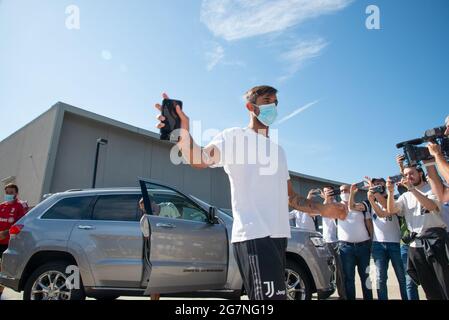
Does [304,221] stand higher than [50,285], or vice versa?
[304,221]

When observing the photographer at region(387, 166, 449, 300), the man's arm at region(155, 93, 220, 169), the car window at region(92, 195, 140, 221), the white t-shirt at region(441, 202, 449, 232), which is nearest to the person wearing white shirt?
the photographer at region(387, 166, 449, 300)

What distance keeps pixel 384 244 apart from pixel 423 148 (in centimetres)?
245

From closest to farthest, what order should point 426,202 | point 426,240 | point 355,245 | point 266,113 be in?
1. point 266,113
2. point 426,240
3. point 426,202
4. point 355,245

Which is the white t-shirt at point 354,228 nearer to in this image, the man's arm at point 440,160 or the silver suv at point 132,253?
the silver suv at point 132,253

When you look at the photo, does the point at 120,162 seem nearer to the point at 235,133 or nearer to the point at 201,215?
the point at 201,215

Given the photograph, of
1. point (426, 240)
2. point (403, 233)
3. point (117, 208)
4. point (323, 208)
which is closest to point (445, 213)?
point (426, 240)

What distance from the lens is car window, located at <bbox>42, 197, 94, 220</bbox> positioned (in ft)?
15.3

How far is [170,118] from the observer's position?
1800 mm

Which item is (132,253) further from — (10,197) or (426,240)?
(426,240)

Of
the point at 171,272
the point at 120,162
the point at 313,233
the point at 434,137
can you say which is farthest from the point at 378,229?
the point at 120,162

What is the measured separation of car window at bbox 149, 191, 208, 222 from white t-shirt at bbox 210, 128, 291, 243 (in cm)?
254

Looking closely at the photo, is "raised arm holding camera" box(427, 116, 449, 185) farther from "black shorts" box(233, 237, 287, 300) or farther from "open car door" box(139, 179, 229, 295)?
"open car door" box(139, 179, 229, 295)

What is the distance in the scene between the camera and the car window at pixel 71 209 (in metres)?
4.67
